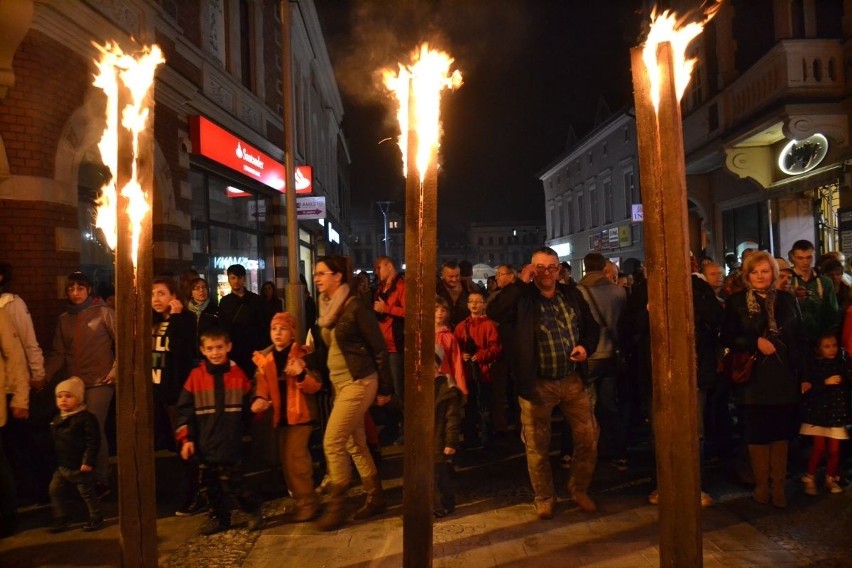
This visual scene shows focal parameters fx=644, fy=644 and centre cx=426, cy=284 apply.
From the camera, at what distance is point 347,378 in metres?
5.05

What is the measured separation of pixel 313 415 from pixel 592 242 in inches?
1487

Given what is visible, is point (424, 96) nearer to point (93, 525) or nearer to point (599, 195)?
point (93, 525)

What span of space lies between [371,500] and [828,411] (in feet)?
12.8

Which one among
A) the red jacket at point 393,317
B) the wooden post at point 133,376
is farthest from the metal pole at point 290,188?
the wooden post at point 133,376

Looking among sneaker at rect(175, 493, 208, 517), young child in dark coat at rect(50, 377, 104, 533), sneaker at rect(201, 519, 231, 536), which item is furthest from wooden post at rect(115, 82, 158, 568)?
sneaker at rect(175, 493, 208, 517)

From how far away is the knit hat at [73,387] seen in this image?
5.05m

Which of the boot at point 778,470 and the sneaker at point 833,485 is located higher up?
the boot at point 778,470

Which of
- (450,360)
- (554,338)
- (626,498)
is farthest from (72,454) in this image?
(626,498)

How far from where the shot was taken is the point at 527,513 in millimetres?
5176

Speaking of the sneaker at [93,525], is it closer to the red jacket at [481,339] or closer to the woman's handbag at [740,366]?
→ the red jacket at [481,339]

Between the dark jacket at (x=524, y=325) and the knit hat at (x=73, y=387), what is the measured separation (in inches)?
131

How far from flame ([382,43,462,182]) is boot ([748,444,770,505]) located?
12.3 ft

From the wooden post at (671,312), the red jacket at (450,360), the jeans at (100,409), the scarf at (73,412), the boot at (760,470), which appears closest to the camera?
the wooden post at (671,312)

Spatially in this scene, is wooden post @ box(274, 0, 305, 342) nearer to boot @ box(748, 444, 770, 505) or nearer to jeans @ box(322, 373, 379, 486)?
jeans @ box(322, 373, 379, 486)
